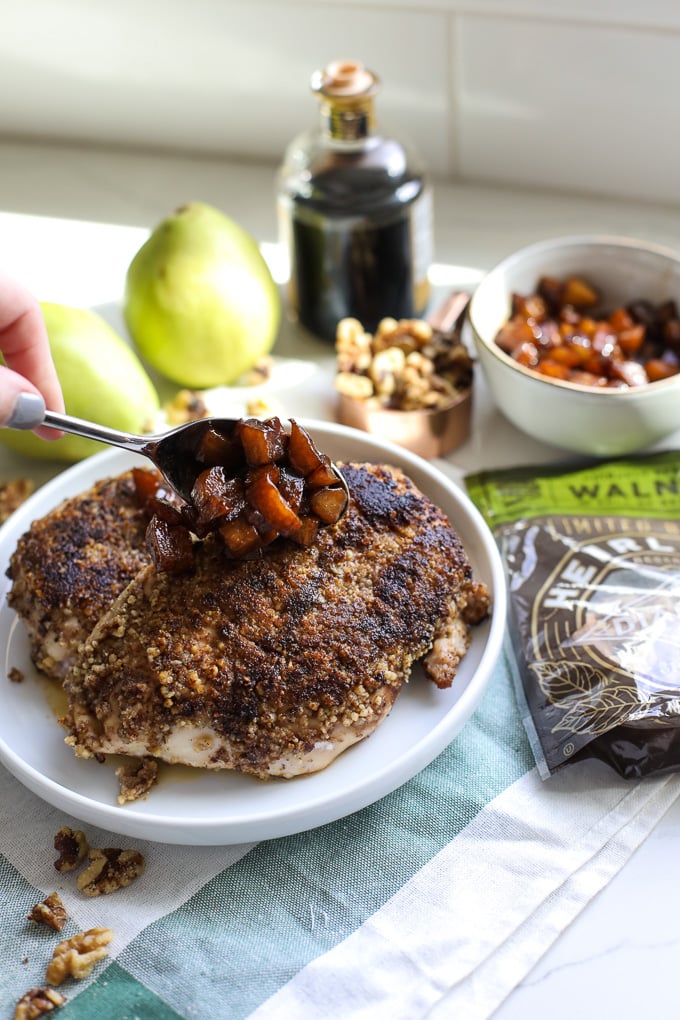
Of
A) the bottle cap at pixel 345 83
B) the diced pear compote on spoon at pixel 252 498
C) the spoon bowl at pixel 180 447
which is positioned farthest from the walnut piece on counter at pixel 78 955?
the bottle cap at pixel 345 83

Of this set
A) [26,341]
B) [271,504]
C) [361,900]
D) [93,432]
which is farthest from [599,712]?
[26,341]

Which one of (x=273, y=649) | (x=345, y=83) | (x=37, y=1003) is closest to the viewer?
(x=37, y=1003)

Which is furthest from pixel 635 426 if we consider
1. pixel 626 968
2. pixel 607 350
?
pixel 626 968

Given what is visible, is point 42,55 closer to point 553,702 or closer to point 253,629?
point 253,629

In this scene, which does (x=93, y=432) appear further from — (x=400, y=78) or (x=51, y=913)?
(x=400, y=78)

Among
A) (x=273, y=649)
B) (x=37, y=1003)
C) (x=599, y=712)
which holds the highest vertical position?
(x=273, y=649)

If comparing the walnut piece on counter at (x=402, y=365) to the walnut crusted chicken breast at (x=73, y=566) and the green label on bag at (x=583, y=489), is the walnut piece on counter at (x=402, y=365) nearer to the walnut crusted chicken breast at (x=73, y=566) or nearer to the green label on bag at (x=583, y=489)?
the green label on bag at (x=583, y=489)
